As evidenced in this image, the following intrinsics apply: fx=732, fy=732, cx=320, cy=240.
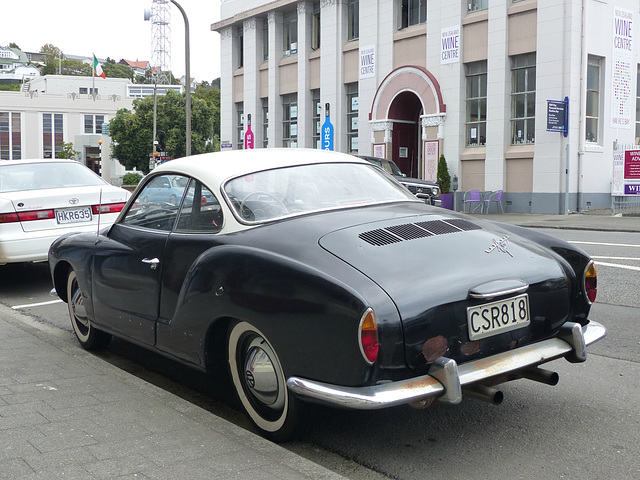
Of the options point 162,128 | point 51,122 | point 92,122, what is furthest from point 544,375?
point 92,122

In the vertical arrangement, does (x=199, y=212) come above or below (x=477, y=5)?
below

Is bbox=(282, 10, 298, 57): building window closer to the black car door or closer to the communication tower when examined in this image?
the black car door

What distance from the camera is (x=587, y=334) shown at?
159 inches

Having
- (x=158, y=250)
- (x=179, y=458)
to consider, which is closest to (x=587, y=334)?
(x=179, y=458)

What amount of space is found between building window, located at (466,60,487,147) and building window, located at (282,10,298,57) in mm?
11970

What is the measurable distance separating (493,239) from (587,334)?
764 mm

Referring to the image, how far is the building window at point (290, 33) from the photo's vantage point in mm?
35938

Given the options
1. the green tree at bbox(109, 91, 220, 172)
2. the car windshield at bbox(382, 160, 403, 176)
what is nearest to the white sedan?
the car windshield at bbox(382, 160, 403, 176)

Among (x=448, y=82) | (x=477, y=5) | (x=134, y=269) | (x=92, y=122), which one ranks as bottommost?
(x=134, y=269)

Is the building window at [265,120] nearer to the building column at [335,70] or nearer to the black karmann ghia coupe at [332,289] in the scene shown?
the building column at [335,70]

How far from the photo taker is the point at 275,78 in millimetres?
36750

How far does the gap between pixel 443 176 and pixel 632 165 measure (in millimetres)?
7028

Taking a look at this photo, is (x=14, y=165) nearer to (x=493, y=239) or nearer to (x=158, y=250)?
(x=158, y=250)

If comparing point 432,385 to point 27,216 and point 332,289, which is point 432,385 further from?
point 27,216
